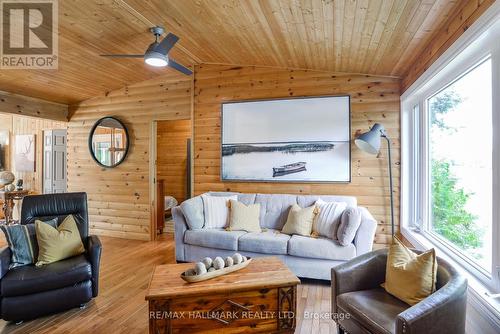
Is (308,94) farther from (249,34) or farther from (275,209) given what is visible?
(275,209)

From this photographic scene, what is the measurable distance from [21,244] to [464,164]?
3778 mm

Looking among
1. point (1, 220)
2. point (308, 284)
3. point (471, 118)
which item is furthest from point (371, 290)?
point (1, 220)

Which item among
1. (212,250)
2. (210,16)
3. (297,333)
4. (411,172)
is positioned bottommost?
(297,333)

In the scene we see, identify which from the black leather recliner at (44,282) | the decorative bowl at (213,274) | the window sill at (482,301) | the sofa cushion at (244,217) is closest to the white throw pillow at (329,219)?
the sofa cushion at (244,217)

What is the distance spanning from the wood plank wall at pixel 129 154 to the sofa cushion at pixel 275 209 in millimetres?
2110

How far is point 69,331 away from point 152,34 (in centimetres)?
311

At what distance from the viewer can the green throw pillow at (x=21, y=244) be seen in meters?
2.41

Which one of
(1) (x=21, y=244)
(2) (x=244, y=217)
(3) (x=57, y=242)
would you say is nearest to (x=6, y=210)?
(1) (x=21, y=244)

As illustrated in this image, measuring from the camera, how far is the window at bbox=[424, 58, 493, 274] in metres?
1.82

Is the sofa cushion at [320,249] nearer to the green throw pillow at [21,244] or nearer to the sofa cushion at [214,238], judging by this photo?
the sofa cushion at [214,238]

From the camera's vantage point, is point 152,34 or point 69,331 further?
point 152,34

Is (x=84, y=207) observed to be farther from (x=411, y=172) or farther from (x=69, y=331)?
(x=411, y=172)

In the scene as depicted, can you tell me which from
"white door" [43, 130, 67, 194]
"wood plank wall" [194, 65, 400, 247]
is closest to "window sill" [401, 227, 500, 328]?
"wood plank wall" [194, 65, 400, 247]

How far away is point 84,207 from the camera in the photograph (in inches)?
117
